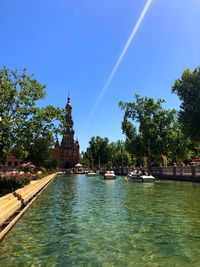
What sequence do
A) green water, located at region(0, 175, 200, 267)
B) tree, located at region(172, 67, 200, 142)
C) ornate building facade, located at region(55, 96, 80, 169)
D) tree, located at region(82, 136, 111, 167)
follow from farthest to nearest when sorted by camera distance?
1. ornate building facade, located at region(55, 96, 80, 169)
2. tree, located at region(82, 136, 111, 167)
3. tree, located at region(172, 67, 200, 142)
4. green water, located at region(0, 175, 200, 267)

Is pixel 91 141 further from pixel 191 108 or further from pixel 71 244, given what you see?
pixel 71 244

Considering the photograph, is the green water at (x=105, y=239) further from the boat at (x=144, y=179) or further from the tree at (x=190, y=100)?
the boat at (x=144, y=179)

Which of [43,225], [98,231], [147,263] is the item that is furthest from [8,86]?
[147,263]

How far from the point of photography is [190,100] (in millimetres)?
45844

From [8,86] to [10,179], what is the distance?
26.5ft

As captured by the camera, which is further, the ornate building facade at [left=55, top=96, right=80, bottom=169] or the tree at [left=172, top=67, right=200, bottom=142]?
the ornate building facade at [left=55, top=96, right=80, bottom=169]

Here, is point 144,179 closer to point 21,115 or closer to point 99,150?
point 21,115

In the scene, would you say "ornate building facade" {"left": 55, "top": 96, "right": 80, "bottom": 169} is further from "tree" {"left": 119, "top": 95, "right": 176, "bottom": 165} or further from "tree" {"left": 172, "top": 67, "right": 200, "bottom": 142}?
"tree" {"left": 172, "top": 67, "right": 200, "bottom": 142}

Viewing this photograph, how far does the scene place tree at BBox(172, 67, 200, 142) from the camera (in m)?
45.2

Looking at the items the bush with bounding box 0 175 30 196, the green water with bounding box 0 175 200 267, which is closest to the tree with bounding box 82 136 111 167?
the bush with bounding box 0 175 30 196

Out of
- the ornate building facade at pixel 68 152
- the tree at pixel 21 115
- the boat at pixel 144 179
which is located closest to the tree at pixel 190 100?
the boat at pixel 144 179

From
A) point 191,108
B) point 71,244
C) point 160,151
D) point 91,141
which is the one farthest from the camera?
point 91,141

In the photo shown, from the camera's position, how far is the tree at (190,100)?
45.2 metres

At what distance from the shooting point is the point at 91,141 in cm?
17012
